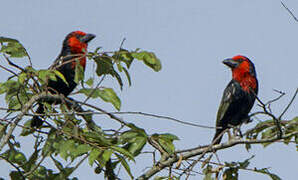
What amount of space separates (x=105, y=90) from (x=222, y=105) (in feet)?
9.98

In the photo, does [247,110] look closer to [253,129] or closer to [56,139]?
[253,129]

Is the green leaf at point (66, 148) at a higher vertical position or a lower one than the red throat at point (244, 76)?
lower

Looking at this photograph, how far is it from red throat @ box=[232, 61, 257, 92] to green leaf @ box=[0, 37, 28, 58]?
10.4 ft

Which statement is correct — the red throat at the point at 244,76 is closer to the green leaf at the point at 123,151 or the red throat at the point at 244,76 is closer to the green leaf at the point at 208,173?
the green leaf at the point at 208,173

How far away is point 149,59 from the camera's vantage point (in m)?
2.64

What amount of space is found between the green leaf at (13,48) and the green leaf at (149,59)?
A: 24.1 inches

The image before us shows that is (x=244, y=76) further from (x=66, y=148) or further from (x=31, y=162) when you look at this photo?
(x=66, y=148)

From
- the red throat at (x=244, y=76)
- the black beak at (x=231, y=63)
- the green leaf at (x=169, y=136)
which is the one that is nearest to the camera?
the green leaf at (x=169, y=136)

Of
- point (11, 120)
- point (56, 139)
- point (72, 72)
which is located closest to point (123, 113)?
point (56, 139)

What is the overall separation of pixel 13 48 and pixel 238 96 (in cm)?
318

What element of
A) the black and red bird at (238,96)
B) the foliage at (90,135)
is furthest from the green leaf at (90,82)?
the black and red bird at (238,96)

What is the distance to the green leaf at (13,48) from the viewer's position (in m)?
2.60

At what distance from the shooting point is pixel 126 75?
9.02 feet

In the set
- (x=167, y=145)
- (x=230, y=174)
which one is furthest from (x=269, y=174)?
(x=167, y=145)
